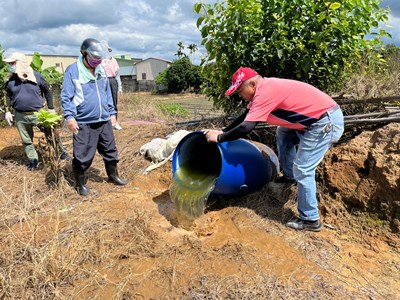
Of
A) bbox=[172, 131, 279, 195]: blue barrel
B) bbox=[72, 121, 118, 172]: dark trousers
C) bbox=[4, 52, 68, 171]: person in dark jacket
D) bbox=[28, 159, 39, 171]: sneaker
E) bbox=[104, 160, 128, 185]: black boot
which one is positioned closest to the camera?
bbox=[172, 131, 279, 195]: blue barrel

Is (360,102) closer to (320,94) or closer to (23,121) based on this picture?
(320,94)

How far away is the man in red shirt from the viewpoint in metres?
2.83

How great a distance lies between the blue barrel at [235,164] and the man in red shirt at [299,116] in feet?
1.60

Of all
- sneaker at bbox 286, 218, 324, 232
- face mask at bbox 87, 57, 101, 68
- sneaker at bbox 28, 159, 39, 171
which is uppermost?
face mask at bbox 87, 57, 101, 68

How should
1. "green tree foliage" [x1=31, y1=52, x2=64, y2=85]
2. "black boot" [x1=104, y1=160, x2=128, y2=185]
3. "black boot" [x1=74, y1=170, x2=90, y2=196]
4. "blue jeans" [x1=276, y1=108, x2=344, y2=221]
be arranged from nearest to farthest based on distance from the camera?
1. "blue jeans" [x1=276, y1=108, x2=344, y2=221]
2. "black boot" [x1=74, y1=170, x2=90, y2=196]
3. "black boot" [x1=104, y1=160, x2=128, y2=185]
4. "green tree foliage" [x1=31, y1=52, x2=64, y2=85]

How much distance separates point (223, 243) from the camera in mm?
3082

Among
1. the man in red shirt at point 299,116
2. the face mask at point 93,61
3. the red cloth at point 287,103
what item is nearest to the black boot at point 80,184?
the face mask at point 93,61

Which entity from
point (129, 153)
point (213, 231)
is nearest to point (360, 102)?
point (213, 231)

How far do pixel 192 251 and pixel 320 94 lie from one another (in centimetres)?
177

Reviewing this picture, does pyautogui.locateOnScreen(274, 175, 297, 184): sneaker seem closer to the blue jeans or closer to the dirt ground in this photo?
the dirt ground

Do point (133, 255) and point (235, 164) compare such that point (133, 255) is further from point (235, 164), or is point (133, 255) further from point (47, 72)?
point (47, 72)

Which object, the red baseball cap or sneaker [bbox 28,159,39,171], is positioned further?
sneaker [bbox 28,159,39,171]

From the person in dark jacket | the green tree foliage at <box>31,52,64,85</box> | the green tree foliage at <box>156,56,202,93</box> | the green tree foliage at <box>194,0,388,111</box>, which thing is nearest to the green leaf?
the green tree foliage at <box>194,0,388,111</box>

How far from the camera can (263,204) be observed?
3.69m
